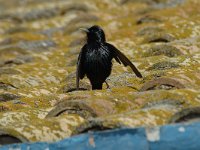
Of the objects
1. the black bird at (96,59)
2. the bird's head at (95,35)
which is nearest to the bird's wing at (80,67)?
the black bird at (96,59)

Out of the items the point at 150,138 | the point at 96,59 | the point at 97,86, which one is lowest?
the point at 97,86

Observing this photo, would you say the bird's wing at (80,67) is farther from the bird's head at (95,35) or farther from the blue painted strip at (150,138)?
the blue painted strip at (150,138)

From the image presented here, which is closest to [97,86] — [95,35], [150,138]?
[95,35]

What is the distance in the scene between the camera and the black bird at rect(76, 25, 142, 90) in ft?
52.4

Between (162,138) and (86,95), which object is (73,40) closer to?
(86,95)

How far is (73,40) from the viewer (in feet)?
90.5

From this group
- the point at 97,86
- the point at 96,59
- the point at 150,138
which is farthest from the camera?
the point at 97,86

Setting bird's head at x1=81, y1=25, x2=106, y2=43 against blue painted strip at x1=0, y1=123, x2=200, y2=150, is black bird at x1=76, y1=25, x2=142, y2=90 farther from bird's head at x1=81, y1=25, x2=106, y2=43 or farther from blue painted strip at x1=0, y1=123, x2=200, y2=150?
blue painted strip at x1=0, y1=123, x2=200, y2=150

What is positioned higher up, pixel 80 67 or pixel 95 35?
pixel 95 35

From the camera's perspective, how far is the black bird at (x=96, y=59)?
15961mm

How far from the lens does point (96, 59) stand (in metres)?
15.9

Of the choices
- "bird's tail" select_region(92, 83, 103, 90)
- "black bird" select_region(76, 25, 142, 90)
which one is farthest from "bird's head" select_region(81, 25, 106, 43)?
"bird's tail" select_region(92, 83, 103, 90)

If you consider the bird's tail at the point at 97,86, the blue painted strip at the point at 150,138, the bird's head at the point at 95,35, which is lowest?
the bird's tail at the point at 97,86

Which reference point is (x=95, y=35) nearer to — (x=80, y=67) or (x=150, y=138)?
(x=80, y=67)
